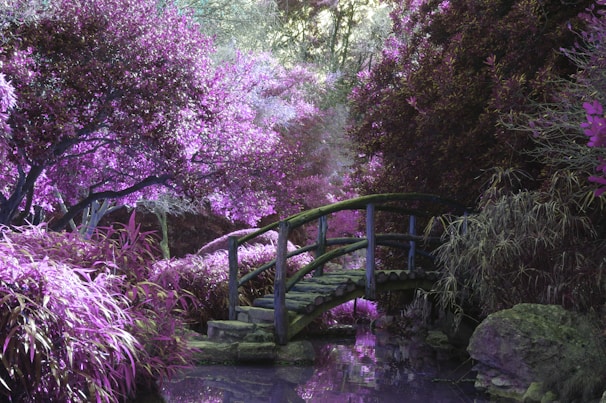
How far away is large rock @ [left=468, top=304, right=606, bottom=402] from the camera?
6098 mm

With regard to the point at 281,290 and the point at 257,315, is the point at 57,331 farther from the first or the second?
the point at 257,315

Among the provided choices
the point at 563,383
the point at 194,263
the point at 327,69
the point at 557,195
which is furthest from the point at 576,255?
the point at 327,69

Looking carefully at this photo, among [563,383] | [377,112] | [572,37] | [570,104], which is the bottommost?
[563,383]

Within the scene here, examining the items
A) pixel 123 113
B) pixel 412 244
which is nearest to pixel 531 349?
pixel 412 244

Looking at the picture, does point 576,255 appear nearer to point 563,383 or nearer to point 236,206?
point 563,383

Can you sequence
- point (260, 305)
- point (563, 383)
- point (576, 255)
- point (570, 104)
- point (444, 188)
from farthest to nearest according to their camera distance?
point (444, 188), point (260, 305), point (576, 255), point (570, 104), point (563, 383)

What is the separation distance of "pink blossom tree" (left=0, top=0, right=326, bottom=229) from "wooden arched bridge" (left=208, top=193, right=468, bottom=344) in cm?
158

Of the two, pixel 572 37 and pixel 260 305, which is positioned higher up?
pixel 572 37

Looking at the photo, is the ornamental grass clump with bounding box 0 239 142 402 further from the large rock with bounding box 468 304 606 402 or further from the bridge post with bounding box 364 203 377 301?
the bridge post with bounding box 364 203 377 301

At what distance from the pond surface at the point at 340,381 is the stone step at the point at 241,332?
0.37 metres

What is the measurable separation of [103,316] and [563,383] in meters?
3.85

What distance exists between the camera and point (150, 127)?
8477 mm

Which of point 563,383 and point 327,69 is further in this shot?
point 327,69

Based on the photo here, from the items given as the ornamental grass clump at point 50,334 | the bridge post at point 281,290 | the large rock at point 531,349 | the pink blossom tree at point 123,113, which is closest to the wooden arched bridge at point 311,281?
the bridge post at point 281,290
